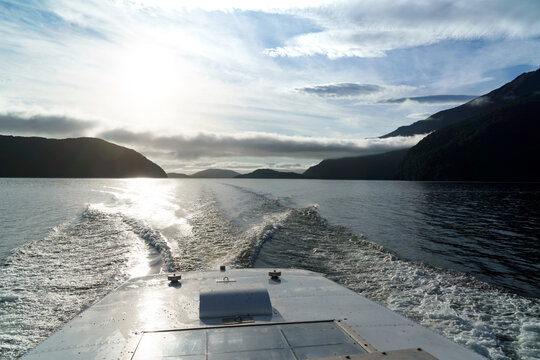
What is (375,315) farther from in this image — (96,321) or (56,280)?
(56,280)

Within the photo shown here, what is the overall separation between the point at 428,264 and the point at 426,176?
167 metres

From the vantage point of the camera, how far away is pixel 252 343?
4254 millimetres

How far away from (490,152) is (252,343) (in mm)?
182694

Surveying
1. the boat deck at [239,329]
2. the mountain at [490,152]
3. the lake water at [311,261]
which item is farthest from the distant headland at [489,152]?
the boat deck at [239,329]

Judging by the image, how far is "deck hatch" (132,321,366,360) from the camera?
3973 millimetres

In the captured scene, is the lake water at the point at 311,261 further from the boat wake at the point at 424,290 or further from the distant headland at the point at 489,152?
the distant headland at the point at 489,152

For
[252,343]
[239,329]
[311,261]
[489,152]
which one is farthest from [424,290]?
[489,152]

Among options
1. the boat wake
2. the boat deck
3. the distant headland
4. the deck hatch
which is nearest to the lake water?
the boat wake

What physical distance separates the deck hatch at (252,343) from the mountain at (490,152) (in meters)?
165

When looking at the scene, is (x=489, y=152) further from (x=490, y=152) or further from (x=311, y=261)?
(x=311, y=261)

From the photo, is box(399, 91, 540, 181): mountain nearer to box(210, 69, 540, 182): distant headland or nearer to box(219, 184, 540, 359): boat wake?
box(210, 69, 540, 182): distant headland

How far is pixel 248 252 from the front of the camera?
14.7m

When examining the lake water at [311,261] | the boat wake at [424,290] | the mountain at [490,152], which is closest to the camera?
the boat wake at [424,290]

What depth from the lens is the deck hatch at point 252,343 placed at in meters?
3.97
